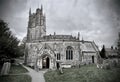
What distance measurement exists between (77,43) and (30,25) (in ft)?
118

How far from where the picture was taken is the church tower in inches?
1988

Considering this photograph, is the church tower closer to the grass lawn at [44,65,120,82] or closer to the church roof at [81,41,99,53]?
the church roof at [81,41,99,53]

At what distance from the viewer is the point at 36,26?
51375 millimetres

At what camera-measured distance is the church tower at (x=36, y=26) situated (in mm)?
50484

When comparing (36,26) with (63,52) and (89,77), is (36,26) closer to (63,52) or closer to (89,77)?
(63,52)

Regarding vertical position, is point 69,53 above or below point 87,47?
below

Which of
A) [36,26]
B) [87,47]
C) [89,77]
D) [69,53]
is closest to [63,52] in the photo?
[69,53]

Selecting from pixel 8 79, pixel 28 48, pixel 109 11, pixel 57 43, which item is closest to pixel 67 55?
pixel 57 43

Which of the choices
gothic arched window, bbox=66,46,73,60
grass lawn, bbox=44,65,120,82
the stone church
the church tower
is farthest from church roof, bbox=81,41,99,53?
the church tower

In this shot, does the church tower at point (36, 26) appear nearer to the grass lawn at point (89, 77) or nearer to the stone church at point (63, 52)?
the stone church at point (63, 52)

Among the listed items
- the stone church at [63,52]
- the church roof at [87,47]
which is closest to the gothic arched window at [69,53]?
the stone church at [63,52]

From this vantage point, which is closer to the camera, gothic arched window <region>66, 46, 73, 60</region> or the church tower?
gothic arched window <region>66, 46, 73, 60</region>

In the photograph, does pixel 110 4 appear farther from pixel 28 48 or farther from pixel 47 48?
pixel 28 48

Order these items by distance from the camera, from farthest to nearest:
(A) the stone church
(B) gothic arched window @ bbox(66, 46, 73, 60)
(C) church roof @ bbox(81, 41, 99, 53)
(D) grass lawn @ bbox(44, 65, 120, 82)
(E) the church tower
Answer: (E) the church tower, (C) church roof @ bbox(81, 41, 99, 53), (B) gothic arched window @ bbox(66, 46, 73, 60), (A) the stone church, (D) grass lawn @ bbox(44, 65, 120, 82)
